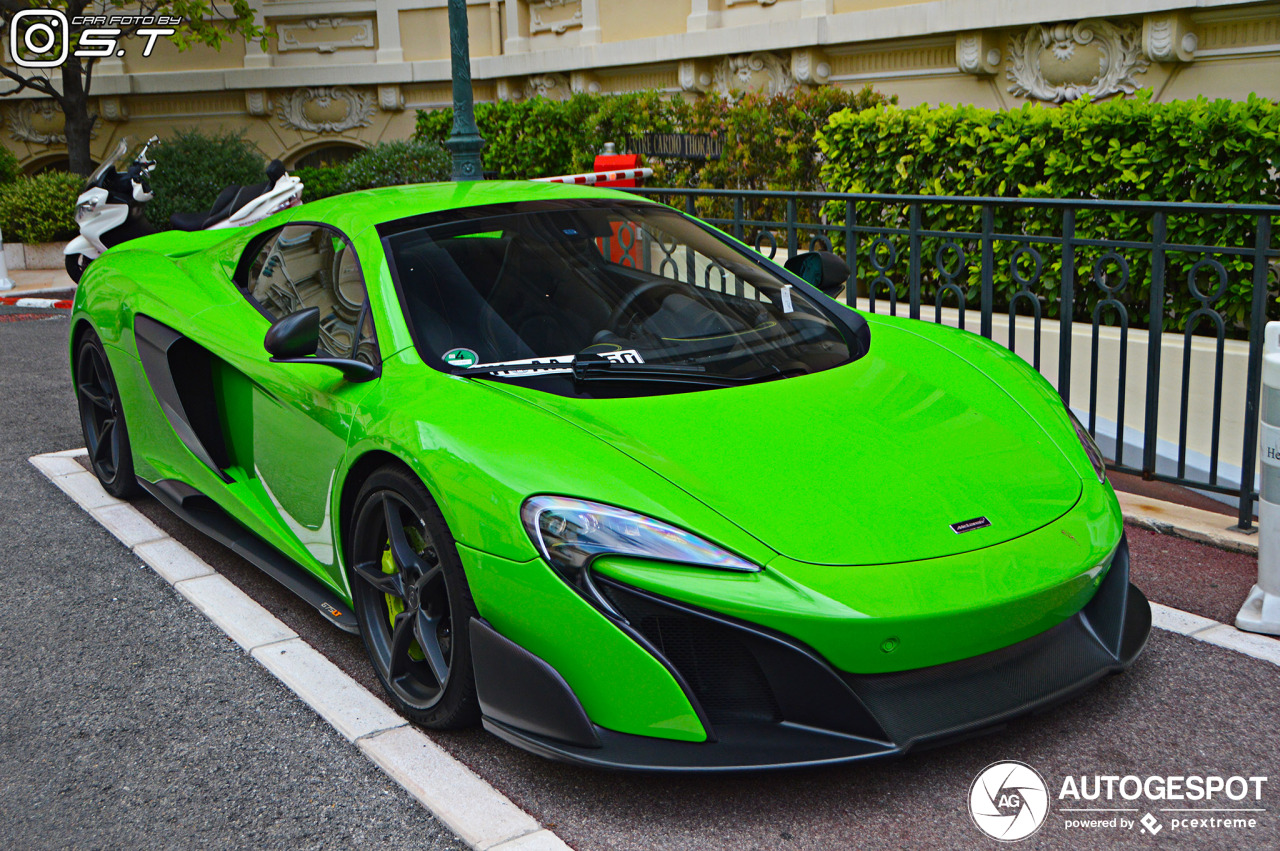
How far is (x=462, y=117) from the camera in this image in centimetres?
857

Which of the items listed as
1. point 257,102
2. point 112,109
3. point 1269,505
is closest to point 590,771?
point 1269,505

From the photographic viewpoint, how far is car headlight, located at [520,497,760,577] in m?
2.66

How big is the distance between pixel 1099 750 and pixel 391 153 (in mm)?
12946

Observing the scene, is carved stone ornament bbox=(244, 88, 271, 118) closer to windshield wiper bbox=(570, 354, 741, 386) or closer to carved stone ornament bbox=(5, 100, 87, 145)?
carved stone ornament bbox=(5, 100, 87, 145)

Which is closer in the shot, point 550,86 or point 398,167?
point 398,167

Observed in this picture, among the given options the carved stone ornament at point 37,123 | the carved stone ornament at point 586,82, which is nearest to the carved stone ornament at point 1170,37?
the carved stone ornament at point 586,82

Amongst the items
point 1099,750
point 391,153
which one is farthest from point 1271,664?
point 391,153

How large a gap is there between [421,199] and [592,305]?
78 cm

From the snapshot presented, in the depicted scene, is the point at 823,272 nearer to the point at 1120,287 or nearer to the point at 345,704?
the point at 1120,287

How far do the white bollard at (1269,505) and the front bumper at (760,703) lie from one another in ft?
4.37

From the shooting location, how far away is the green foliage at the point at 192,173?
15984 mm

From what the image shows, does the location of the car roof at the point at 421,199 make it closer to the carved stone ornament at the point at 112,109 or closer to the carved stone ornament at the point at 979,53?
the carved stone ornament at the point at 979,53

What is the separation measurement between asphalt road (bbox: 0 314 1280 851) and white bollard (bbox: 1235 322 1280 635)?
18 cm

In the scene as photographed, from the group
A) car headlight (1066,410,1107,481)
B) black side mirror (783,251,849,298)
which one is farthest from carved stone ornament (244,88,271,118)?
car headlight (1066,410,1107,481)
